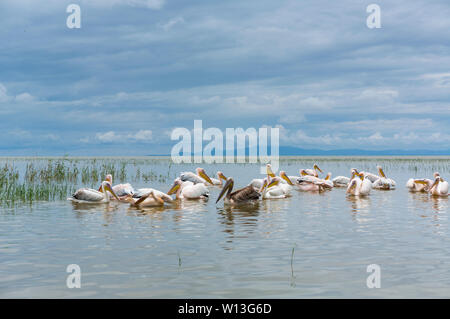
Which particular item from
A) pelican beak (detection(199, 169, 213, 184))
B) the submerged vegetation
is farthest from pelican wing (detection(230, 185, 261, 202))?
pelican beak (detection(199, 169, 213, 184))

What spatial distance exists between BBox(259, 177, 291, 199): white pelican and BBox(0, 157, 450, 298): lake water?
10.9 ft

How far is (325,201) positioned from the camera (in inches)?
658

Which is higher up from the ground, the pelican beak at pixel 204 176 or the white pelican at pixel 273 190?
the pelican beak at pixel 204 176

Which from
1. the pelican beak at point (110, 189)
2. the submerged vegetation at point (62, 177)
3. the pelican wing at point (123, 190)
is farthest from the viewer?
the submerged vegetation at point (62, 177)

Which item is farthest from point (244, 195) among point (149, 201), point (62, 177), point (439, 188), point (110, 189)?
point (62, 177)

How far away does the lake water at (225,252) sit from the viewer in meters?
6.20

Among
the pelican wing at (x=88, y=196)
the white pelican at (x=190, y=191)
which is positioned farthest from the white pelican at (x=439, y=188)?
the pelican wing at (x=88, y=196)

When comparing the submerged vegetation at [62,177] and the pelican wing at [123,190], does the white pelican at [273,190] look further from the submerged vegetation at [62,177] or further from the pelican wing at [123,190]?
the submerged vegetation at [62,177]

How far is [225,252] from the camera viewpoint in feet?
26.9

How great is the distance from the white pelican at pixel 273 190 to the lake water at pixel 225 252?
3308mm

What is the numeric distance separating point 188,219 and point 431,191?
10.6m

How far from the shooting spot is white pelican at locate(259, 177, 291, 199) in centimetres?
1755
